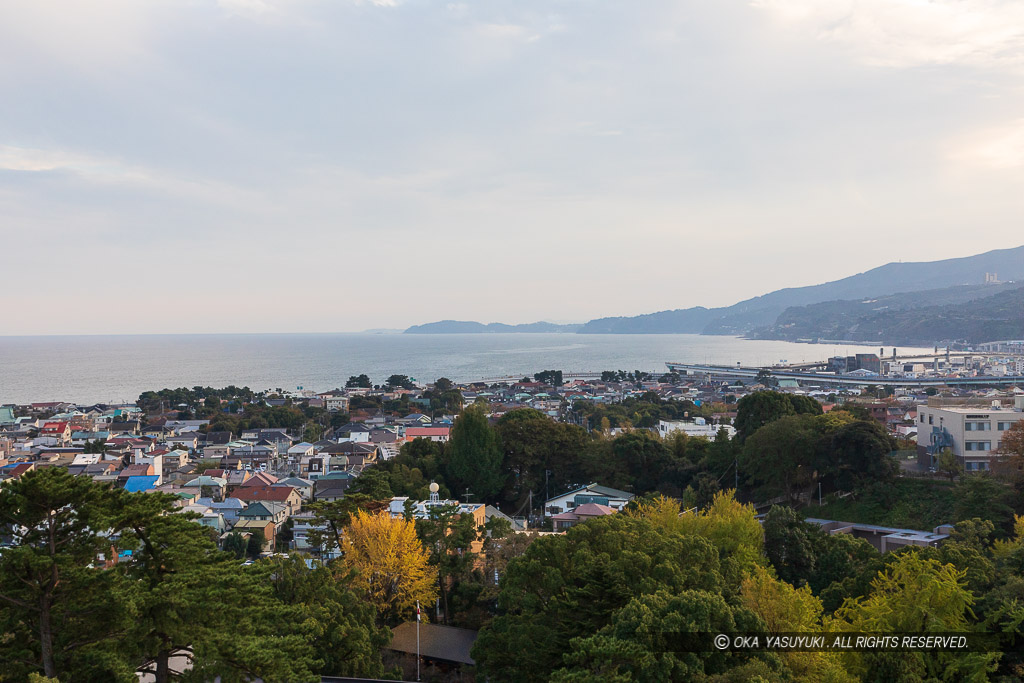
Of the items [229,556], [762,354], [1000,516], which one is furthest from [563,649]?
[762,354]

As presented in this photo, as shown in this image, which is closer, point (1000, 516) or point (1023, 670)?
point (1023, 670)

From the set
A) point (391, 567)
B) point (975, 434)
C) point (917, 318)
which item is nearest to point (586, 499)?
point (391, 567)

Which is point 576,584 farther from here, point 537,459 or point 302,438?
point 302,438

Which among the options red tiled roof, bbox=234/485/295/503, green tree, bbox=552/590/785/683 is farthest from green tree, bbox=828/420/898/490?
red tiled roof, bbox=234/485/295/503

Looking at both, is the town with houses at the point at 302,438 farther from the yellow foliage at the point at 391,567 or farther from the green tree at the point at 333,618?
the yellow foliage at the point at 391,567

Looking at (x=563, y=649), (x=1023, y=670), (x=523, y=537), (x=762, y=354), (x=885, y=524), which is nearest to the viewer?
(x=1023, y=670)

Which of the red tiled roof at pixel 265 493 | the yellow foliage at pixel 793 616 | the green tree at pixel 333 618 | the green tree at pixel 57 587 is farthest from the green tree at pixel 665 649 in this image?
the red tiled roof at pixel 265 493

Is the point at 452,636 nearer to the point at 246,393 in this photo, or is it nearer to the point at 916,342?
the point at 246,393

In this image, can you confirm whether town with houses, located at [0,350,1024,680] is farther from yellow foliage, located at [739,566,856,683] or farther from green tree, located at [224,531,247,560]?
yellow foliage, located at [739,566,856,683]
